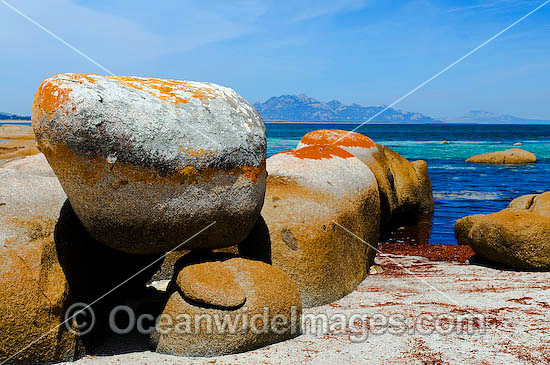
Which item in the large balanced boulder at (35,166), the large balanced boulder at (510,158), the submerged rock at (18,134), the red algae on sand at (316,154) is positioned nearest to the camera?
the large balanced boulder at (35,166)

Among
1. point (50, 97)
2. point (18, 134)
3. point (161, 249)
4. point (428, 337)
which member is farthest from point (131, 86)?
point (18, 134)

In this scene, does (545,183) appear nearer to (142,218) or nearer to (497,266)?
(497,266)

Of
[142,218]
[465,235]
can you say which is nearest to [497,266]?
[465,235]

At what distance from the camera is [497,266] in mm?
7535

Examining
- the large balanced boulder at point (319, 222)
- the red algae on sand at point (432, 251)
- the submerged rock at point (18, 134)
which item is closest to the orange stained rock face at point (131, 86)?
the large balanced boulder at point (319, 222)

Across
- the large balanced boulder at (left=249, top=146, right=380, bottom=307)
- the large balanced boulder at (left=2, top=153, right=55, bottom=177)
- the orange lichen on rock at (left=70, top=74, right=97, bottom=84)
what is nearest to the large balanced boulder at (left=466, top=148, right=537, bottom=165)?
the large balanced boulder at (left=249, top=146, right=380, bottom=307)

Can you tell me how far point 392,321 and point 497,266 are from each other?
347 cm

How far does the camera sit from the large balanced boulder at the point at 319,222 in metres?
5.52

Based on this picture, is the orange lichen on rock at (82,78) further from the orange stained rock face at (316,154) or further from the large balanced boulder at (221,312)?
the orange stained rock face at (316,154)

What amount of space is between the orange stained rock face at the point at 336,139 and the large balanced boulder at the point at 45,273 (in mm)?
5780

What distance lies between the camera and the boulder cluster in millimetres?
3840

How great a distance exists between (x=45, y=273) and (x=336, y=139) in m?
6.83

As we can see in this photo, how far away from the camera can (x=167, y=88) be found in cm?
436

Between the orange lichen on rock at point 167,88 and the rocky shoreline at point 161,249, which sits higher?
the orange lichen on rock at point 167,88
